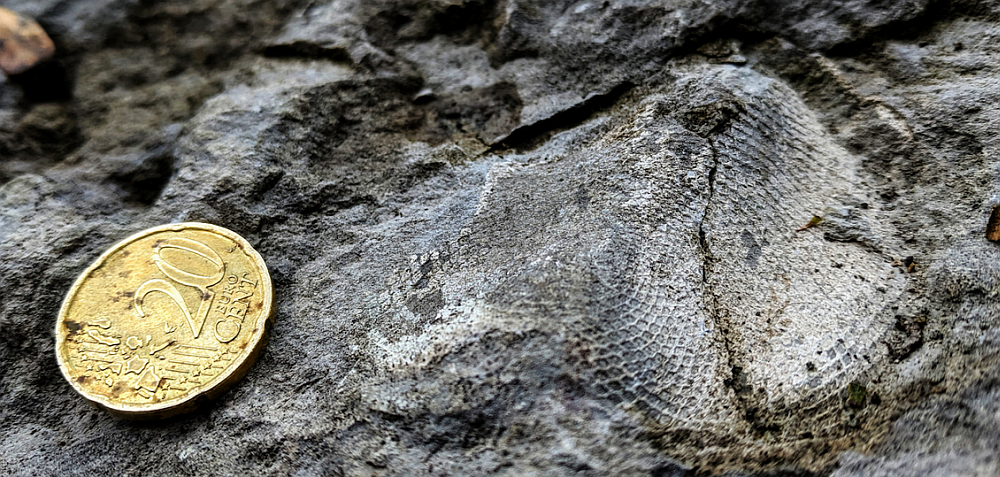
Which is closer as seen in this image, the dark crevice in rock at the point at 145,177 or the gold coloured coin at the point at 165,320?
the gold coloured coin at the point at 165,320

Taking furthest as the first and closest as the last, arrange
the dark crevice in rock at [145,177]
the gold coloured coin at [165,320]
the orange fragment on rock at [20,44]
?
the orange fragment on rock at [20,44] → the dark crevice in rock at [145,177] → the gold coloured coin at [165,320]

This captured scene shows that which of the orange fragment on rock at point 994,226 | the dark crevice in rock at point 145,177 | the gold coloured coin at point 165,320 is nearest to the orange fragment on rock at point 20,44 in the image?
the dark crevice in rock at point 145,177

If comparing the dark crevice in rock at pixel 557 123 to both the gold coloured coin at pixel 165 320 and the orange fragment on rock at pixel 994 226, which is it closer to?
the gold coloured coin at pixel 165 320

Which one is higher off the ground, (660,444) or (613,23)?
(613,23)

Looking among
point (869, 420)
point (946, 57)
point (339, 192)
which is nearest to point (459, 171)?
point (339, 192)

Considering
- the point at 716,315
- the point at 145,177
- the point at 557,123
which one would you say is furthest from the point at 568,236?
the point at 145,177

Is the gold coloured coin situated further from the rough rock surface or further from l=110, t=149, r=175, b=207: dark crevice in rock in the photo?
l=110, t=149, r=175, b=207: dark crevice in rock

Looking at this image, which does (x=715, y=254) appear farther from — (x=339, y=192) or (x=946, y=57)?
(x=339, y=192)
